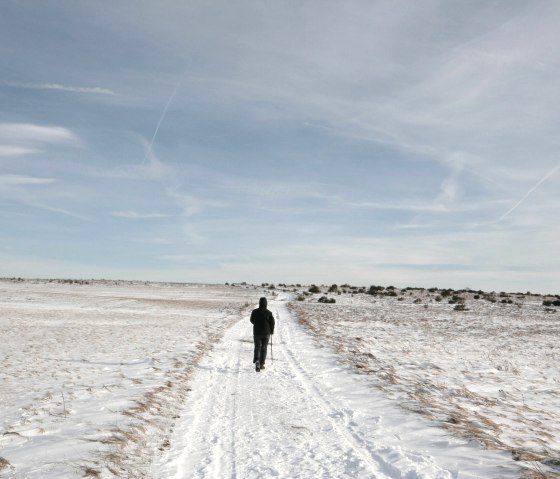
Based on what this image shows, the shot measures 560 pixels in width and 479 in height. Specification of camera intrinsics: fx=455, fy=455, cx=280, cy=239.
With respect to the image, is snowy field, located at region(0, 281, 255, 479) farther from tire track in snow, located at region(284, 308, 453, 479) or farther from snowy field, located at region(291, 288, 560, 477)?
snowy field, located at region(291, 288, 560, 477)

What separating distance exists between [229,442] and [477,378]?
30.8 ft

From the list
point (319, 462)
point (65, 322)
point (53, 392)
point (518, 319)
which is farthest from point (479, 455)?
point (518, 319)

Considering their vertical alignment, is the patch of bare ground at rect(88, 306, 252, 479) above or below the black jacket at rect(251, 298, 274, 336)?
below

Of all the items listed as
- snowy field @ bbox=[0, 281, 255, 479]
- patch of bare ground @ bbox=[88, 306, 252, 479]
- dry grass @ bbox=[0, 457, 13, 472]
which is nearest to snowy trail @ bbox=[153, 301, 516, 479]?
patch of bare ground @ bbox=[88, 306, 252, 479]

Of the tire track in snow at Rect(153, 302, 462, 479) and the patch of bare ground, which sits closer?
the tire track in snow at Rect(153, 302, 462, 479)

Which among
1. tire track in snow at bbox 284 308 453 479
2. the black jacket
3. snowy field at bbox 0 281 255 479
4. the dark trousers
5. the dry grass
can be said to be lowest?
snowy field at bbox 0 281 255 479

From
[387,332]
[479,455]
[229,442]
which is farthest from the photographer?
[387,332]

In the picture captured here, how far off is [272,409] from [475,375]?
7.99 m

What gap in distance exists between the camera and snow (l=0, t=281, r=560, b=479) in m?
6.36

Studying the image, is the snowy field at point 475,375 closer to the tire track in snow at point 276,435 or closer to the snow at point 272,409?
the snow at point 272,409

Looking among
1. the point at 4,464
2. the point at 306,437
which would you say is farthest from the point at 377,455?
the point at 4,464

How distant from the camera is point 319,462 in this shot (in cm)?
638

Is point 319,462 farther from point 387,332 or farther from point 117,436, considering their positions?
point 387,332

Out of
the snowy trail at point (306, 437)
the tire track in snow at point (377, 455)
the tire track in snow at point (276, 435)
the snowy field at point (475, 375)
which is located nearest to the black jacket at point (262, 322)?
the tire track in snow at point (276, 435)
